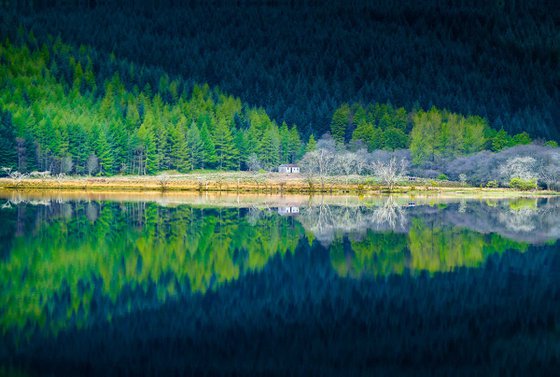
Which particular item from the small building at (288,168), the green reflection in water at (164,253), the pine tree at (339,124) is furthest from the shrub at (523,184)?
the green reflection in water at (164,253)

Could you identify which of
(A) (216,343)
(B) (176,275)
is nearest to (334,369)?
(A) (216,343)

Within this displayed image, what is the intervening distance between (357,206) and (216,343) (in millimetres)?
40047

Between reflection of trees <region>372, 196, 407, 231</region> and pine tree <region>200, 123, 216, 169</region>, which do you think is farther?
pine tree <region>200, 123, 216, 169</region>

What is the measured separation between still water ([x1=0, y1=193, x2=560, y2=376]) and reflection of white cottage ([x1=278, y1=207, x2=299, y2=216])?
38.5 ft

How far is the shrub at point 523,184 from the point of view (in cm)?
9281

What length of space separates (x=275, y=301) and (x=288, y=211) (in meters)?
30.4

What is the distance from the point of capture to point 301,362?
48.1 ft

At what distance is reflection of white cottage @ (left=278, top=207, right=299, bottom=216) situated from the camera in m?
48.0

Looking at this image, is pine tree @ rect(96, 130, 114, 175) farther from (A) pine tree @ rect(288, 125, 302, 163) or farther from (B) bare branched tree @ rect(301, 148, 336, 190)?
(A) pine tree @ rect(288, 125, 302, 163)

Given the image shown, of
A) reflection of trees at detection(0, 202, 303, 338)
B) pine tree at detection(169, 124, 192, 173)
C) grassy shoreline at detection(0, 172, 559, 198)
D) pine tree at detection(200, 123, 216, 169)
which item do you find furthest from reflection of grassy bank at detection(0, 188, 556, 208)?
pine tree at detection(200, 123, 216, 169)

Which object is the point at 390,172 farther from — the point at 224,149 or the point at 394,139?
the point at 394,139

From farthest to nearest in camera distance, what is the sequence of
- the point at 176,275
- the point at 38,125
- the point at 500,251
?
the point at 38,125 → the point at 500,251 → the point at 176,275

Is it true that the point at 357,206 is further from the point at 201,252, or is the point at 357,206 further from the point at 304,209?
the point at 201,252

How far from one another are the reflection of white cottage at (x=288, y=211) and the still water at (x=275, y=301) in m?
11.7
